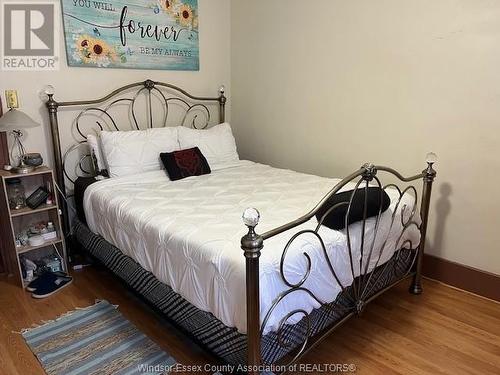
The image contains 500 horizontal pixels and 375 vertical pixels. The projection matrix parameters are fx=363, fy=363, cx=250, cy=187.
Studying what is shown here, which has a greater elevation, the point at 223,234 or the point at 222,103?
the point at 222,103

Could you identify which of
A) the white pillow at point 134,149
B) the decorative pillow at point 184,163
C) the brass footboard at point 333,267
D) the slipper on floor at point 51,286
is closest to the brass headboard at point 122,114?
the white pillow at point 134,149

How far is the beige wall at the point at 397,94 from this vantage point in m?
2.20

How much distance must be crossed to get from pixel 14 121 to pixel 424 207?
2.66m

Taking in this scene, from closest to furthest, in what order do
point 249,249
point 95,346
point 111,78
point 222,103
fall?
point 249,249 → point 95,346 → point 111,78 → point 222,103

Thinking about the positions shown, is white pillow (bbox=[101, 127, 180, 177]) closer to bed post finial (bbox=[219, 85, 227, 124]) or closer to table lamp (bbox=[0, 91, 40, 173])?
table lamp (bbox=[0, 91, 40, 173])

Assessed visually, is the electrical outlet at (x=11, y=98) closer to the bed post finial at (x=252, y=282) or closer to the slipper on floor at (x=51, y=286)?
the slipper on floor at (x=51, y=286)

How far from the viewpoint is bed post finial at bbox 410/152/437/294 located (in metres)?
2.16

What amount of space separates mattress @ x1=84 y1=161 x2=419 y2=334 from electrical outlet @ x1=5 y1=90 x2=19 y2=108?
0.78 meters

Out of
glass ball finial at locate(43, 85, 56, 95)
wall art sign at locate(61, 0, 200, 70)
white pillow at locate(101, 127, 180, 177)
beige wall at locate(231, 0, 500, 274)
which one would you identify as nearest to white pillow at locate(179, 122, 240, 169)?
white pillow at locate(101, 127, 180, 177)

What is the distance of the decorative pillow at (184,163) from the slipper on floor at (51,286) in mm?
1041

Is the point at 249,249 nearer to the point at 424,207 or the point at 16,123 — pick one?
the point at 424,207

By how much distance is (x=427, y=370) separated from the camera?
1742 millimetres

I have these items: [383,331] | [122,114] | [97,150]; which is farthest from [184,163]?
[383,331]

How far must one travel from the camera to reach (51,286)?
2490mm
